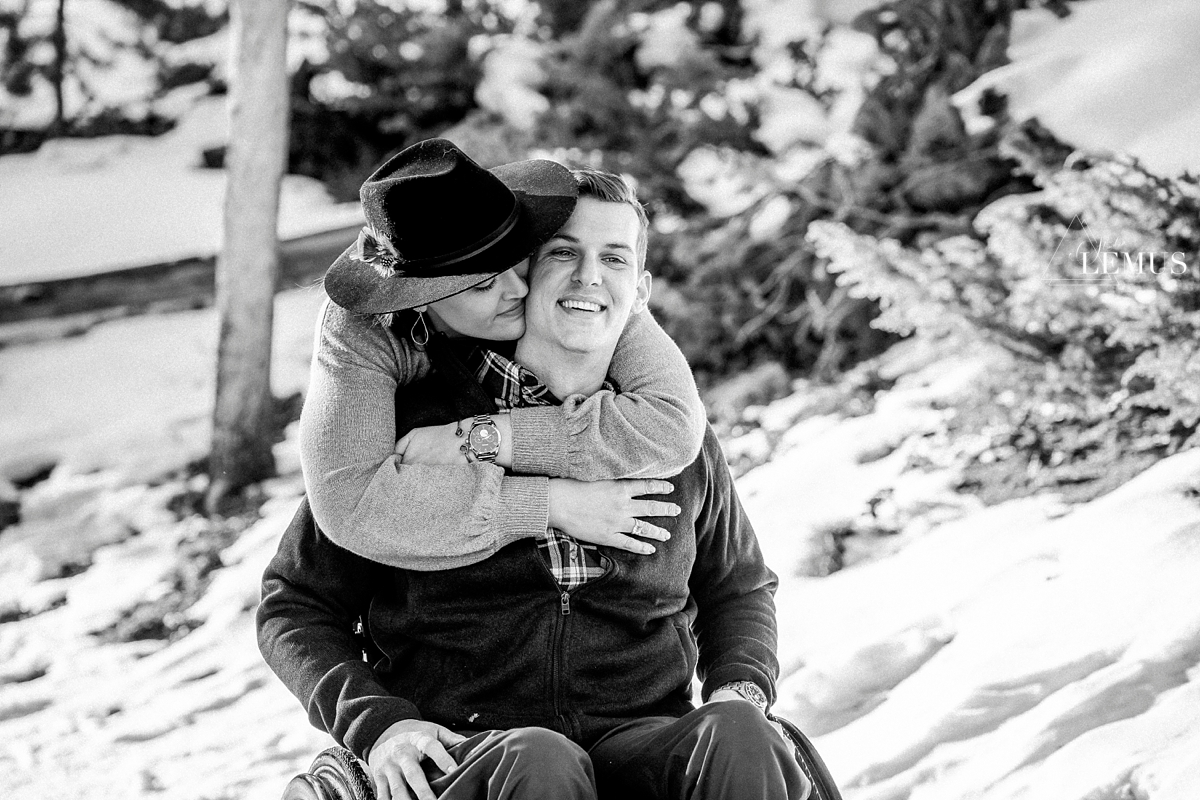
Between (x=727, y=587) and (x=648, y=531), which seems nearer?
(x=648, y=531)

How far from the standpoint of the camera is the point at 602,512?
221 centimetres

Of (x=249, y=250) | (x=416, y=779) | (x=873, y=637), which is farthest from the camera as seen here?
(x=249, y=250)

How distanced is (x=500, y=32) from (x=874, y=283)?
500cm

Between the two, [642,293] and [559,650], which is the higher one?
[642,293]

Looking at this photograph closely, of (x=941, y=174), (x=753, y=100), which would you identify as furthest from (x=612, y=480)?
(x=753, y=100)

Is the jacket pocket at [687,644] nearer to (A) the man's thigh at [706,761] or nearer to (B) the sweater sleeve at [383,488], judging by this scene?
(A) the man's thigh at [706,761]

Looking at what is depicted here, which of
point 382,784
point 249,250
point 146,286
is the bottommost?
point 146,286

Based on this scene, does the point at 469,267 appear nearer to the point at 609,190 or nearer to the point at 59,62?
the point at 609,190

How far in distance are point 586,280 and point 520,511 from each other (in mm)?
418

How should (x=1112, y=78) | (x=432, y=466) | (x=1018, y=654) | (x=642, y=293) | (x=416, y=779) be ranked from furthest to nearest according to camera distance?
(x=1112, y=78) < (x=1018, y=654) < (x=642, y=293) < (x=432, y=466) < (x=416, y=779)

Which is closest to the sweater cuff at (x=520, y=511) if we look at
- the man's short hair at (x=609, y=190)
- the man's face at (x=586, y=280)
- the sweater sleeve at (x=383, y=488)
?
the sweater sleeve at (x=383, y=488)

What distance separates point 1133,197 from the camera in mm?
3611

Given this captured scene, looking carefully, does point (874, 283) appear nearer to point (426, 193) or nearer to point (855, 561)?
point (855, 561)

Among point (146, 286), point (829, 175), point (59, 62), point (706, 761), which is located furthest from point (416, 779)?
point (59, 62)
